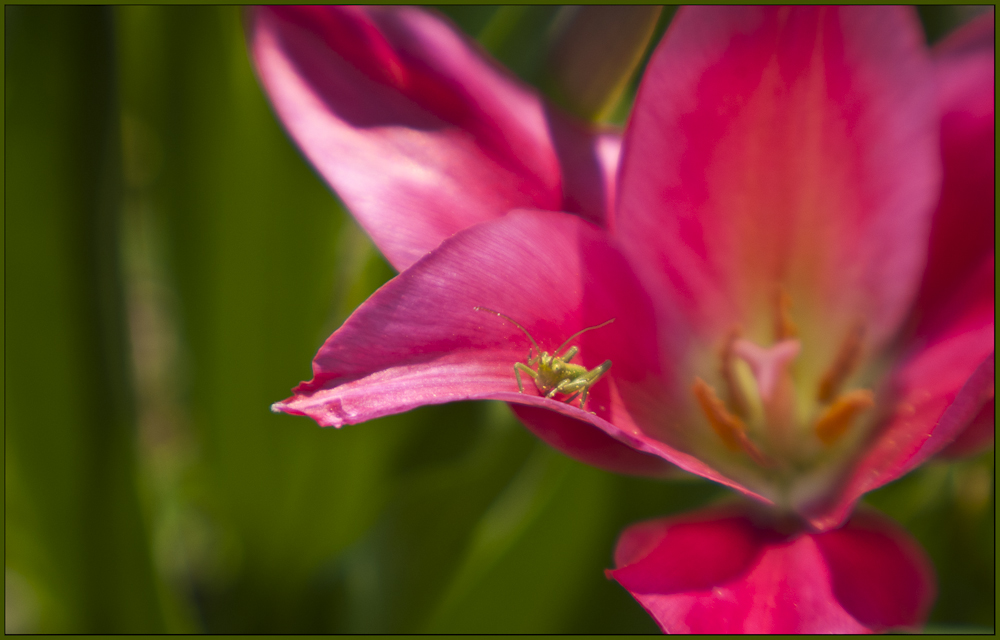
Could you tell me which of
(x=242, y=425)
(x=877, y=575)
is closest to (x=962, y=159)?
(x=877, y=575)

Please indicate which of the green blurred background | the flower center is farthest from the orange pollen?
the green blurred background

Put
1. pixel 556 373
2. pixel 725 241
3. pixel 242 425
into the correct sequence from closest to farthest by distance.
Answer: pixel 556 373 → pixel 725 241 → pixel 242 425


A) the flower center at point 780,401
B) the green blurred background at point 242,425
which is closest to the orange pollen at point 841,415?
the flower center at point 780,401

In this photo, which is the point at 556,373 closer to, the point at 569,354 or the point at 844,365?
the point at 569,354

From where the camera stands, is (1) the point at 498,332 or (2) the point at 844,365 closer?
(1) the point at 498,332

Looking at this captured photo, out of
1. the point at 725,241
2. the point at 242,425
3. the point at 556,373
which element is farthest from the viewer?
the point at 242,425

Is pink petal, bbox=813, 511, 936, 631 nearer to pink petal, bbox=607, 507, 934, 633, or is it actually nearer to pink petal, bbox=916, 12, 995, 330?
pink petal, bbox=607, 507, 934, 633
